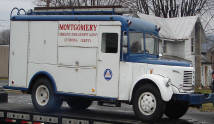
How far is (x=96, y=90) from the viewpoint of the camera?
10.1m

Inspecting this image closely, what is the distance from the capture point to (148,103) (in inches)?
365

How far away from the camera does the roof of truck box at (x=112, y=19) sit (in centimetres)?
987

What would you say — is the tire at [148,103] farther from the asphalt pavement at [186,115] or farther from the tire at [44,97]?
the tire at [44,97]

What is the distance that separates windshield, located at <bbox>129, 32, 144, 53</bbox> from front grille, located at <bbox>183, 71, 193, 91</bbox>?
4.26ft

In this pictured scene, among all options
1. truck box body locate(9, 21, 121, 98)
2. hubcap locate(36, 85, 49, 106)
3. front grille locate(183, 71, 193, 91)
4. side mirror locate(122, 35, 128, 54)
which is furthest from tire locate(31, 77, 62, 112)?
front grille locate(183, 71, 193, 91)

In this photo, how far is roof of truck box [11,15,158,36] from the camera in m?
9.87

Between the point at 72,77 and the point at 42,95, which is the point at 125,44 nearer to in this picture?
the point at 72,77

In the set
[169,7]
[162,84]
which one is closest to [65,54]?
[162,84]

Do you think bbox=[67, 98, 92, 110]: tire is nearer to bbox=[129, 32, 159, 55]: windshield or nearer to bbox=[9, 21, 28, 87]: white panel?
bbox=[9, 21, 28, 87]: white panel

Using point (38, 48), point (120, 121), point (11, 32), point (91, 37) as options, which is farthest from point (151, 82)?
point (11, 32)

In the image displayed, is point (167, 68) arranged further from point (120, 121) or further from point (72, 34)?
point (72, 34)

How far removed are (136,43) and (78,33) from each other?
1430mm

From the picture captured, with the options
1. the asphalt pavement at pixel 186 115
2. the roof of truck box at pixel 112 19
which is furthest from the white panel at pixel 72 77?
the asphalt pavement at pixel 186 115

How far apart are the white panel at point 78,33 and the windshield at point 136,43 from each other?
2.75 ft
